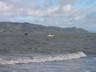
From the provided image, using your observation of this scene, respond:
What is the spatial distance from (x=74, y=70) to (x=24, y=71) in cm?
429

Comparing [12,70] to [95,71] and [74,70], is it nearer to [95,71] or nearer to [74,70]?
[74,70]

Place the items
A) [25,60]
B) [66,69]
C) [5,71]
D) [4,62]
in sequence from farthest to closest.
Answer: [25,60]
[4,62]
[66,69]
[5,71]

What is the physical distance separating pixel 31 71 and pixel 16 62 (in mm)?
5150

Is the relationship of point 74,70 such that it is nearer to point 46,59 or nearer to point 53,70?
point 53,70

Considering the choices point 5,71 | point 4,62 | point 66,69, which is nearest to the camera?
point 5,71

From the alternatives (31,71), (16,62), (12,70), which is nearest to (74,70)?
(31,71)

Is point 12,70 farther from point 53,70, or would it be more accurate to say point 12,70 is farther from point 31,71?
point 53,70

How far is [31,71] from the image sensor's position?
17.5 m

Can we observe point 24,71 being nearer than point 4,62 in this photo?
Yes

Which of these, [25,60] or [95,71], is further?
[25,60]

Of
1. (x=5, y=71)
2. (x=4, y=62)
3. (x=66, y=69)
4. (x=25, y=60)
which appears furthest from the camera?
(x=25, y=60)

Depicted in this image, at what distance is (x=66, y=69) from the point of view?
1858 cm

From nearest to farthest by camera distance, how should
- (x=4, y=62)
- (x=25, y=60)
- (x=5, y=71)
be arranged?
1. (x=5, y=71)
2. (x=4, y=62)
3. (x=25, y=60)

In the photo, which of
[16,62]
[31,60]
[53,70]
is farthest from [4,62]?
[53,70]
